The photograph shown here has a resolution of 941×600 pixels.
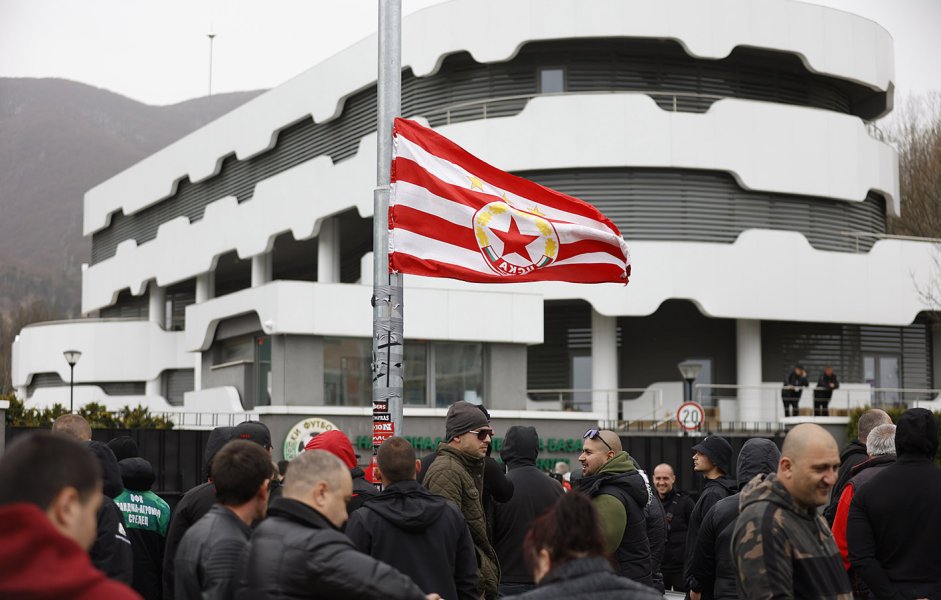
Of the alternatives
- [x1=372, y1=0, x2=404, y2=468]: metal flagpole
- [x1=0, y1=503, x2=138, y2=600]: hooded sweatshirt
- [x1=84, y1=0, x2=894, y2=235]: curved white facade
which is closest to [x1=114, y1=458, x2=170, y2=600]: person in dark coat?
[x1=372, y1=0, x2=404, y2=468]: metal flagpole

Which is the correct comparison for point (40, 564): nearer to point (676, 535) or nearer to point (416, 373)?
point (676, 535)

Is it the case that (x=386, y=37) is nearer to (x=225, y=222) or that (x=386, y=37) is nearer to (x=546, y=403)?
(x=546, y=403)

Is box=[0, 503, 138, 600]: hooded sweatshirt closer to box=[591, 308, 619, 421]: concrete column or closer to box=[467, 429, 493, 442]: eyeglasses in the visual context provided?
box=[467, 429, 493, 442]: eyeglasses

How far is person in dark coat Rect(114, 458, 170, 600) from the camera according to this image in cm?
839

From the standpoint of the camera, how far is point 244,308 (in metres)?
34.3

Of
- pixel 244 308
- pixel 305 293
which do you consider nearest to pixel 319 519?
pixel 305 293

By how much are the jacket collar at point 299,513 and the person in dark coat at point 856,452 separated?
479 cm

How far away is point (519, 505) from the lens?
28.0 ft

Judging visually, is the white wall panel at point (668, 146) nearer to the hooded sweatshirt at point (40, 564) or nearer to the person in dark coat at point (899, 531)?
the person in dark coat at point (899, 531)

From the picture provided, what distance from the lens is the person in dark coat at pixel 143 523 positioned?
839 centimetres

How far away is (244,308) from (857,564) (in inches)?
1125

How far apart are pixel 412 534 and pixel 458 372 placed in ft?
84.3

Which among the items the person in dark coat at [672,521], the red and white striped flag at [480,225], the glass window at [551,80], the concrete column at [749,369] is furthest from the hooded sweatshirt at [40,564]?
the concrete column at [749,369]

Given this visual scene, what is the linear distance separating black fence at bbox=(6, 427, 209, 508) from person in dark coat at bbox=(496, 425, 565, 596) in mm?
20076
